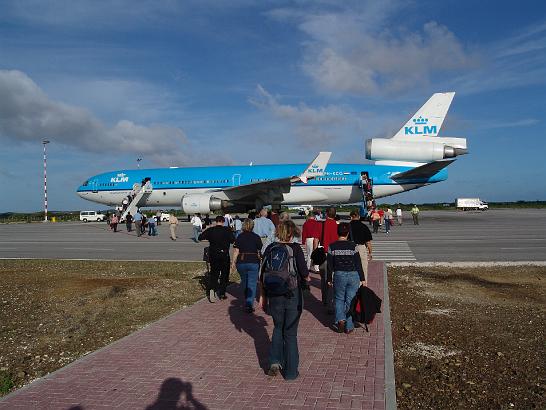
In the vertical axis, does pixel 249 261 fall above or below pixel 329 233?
below

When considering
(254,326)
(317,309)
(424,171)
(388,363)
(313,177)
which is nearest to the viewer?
(388,363)

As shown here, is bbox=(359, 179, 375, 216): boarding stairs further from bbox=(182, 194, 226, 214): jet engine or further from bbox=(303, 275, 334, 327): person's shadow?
bbox=(303, 275, 334, 327): person's shadow

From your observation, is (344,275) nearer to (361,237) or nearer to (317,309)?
(361,237)

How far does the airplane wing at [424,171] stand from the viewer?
32.1 meters

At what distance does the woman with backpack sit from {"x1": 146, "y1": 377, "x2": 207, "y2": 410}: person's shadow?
100cm

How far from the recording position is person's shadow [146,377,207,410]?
466 cm

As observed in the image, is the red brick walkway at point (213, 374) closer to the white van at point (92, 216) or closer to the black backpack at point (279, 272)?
the black backpack at point (279, 272)

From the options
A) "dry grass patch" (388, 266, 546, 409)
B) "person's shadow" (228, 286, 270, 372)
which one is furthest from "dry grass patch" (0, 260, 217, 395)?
"dry grass patch" (388, 266, 546, 409)

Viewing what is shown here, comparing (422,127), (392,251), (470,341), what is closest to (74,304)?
(470,341)

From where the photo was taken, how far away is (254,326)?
306 inches

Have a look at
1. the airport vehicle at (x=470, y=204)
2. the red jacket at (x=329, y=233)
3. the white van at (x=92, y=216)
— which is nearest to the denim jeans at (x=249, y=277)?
the red jacket at (x=329, y=233)

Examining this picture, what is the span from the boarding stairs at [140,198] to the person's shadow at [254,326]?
28.3 m

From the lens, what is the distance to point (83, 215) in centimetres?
6231

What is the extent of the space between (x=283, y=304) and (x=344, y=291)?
185cm
